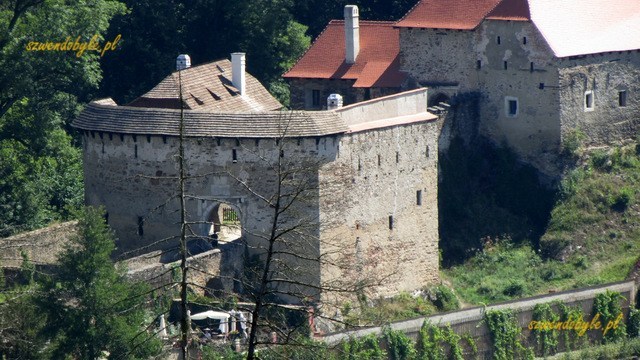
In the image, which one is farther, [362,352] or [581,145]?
[581,145]

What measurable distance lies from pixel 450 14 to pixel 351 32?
3015mm

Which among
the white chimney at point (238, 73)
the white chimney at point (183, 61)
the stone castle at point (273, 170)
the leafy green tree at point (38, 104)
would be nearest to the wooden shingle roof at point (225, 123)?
the stone castle at point (273, 170)

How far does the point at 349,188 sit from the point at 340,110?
201cm

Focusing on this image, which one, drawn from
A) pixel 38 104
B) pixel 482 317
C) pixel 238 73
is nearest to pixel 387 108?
pixel 238 73

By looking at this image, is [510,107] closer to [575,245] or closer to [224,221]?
[575,245]

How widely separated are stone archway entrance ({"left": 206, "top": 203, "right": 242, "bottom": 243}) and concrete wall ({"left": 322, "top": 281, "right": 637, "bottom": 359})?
4.94m

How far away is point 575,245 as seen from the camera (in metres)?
61.3

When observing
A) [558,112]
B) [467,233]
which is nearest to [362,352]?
[467,233]

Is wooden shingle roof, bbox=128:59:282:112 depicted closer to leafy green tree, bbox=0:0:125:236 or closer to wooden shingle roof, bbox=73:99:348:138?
wooden shingle roof, bbox=73:99:348:138

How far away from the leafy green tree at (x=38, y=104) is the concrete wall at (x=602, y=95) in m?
13.8

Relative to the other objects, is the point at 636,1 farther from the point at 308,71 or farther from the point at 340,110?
the point at 340,110

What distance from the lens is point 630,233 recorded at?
6219cm

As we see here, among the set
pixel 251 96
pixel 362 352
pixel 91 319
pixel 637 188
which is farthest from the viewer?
pixel 637 188

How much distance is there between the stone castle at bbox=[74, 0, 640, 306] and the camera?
54.2m
